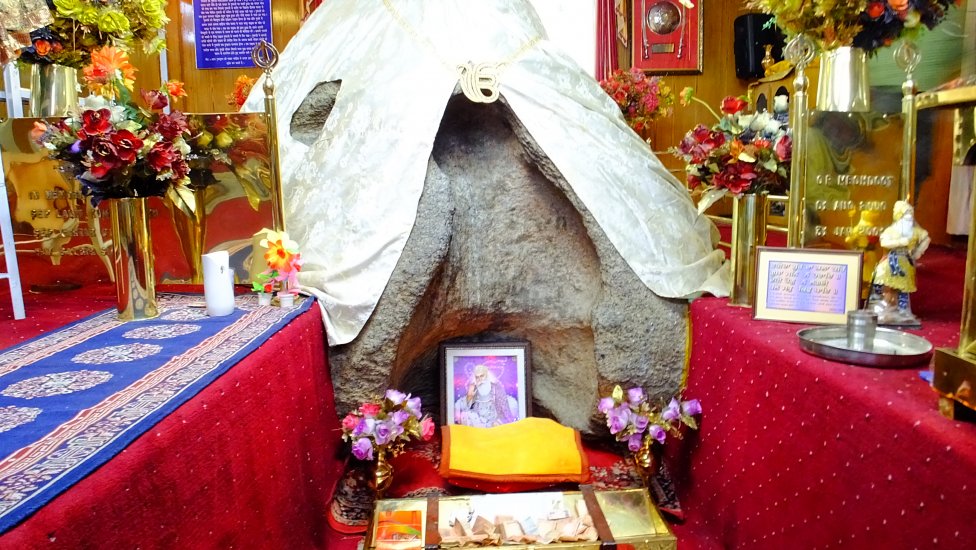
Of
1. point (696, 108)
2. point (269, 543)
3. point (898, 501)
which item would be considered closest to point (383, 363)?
point (269, 543)

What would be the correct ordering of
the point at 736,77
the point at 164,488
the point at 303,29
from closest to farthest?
the point at 164,488 < the point at 303,29 < the point at 736,77

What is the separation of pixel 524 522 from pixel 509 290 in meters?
0.96

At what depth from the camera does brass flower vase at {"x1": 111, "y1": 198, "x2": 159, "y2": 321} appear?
1.83 metres

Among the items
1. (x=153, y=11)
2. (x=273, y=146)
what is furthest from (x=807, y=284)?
(x=153, y=11)

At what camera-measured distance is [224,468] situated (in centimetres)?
129

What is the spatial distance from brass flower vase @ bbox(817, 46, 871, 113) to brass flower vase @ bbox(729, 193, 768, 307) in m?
0.32

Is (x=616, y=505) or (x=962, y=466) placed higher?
(x=962, y=466)

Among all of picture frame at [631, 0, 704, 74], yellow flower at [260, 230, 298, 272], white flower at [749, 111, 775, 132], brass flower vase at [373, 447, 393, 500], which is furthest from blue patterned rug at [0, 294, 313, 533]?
picture frame at [631, 0, 704, 74]

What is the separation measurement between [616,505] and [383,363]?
0.84 metres

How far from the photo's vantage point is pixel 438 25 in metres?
2.40

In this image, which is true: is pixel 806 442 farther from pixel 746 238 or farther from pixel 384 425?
pixel 384 425

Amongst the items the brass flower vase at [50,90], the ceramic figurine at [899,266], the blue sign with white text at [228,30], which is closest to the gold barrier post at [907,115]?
the ceramic figurine at [899,266]

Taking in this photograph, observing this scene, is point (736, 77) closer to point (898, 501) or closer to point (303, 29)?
point (303, 29)

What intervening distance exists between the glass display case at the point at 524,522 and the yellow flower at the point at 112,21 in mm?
1722
